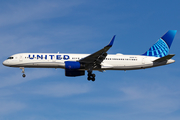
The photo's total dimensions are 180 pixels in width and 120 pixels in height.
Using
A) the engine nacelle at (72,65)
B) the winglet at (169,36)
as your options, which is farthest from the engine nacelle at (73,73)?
the winglet at (169,36)

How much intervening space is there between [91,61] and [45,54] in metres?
7.69

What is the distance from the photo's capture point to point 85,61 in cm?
5172

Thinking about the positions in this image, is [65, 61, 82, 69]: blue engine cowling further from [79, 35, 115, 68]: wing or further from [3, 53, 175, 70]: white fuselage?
[3, 53, 175, 70]: white fuselage

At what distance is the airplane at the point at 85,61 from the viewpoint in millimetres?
51594

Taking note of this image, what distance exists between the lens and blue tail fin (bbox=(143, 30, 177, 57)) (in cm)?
5702

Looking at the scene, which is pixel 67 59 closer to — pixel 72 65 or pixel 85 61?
pixel 72 65

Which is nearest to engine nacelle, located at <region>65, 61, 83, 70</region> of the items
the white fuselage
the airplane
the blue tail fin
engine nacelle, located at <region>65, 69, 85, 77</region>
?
the airplane

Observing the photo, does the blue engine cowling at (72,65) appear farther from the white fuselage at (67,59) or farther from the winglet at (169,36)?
the winglet at (169,36)

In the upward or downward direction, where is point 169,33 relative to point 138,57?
upward

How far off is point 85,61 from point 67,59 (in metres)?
3.13

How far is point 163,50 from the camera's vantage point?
58000 millimetres

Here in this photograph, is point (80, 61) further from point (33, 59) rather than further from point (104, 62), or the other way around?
point (33, 59)

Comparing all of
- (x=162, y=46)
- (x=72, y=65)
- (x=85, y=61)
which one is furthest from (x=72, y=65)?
(x=162, y=46)

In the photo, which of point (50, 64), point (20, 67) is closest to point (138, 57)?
point (50, 64)
